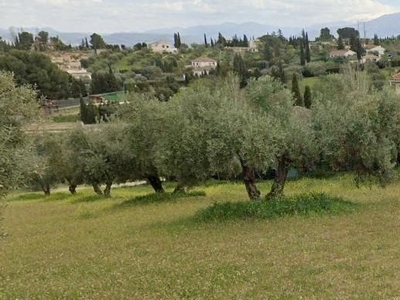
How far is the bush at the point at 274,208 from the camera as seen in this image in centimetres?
2520

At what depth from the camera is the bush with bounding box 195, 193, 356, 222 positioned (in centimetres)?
2520

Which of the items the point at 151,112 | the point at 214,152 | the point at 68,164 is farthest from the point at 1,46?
the point at 214,152

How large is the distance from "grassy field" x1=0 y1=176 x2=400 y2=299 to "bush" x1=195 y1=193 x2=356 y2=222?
712 millimetres

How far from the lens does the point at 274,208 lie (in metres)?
25.4

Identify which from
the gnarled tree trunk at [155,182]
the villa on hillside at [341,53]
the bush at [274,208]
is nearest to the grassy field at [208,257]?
Answer: the bush at [274,208]

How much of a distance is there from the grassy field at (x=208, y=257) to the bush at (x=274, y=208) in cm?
A: 71

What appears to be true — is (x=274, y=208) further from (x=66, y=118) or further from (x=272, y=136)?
(x=66, y=118)

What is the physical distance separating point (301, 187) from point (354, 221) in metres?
19.1

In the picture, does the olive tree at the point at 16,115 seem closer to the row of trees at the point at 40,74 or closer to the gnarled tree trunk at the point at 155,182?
the gnarled tree trunk at the point at 155,182

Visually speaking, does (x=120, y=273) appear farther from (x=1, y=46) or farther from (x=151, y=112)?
(x=1, y=46)

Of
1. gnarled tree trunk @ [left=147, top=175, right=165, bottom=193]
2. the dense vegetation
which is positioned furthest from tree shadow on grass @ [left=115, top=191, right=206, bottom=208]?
gnarled tree trunk @ [left=147, top=175, right=165, bottom=193]

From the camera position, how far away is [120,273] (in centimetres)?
1636

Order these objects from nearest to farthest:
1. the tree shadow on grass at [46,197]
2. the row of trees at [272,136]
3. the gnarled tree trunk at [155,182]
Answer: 1. the row of trees at [272,136]
2. the gnarled tree trunk at [155,182]
3. the tree shadow on grass at [46,197]

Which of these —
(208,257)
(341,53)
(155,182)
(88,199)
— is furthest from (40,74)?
(208,257)
